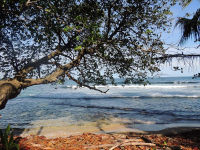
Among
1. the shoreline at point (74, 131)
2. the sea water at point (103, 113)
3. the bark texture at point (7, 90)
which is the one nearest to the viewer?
the bark texture at point (7, 90)

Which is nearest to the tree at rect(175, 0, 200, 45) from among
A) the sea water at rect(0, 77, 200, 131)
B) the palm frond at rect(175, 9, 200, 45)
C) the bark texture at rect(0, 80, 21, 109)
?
the palm frond at rect(175, 9, 200, 45)

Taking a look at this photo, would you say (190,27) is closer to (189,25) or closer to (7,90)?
(189,25)

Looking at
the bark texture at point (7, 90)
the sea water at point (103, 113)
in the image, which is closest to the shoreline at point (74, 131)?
the sea water at point (103, 113)

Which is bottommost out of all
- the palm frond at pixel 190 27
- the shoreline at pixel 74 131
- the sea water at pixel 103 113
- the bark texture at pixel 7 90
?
the sea water at pixel 103 113

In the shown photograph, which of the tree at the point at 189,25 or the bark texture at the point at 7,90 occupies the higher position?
the tree at the point at 189,25

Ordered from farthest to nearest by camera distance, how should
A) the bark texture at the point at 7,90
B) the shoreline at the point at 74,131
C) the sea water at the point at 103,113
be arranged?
the sea water at the point at 103,113, the shoreline at the point at 74,131, the bark texture at the point at 7,90

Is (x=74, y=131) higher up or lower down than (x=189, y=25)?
lower down

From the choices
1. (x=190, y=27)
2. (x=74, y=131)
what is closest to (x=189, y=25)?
(x=190, y=27)

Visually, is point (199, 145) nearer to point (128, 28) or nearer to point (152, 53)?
point (152, 53)

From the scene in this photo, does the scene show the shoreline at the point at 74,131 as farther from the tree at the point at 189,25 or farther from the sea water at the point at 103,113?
the tree at the point at 189,25

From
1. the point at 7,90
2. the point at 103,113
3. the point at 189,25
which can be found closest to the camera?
the point at 7,90

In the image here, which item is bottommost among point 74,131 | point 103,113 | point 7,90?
point 103,113

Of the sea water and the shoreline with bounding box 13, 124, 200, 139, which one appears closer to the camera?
the shoreline with bounding box 13, 124, 200, 139

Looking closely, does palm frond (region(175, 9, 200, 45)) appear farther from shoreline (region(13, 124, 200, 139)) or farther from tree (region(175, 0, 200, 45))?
shoreline (region(13, 124, 200, 139))
